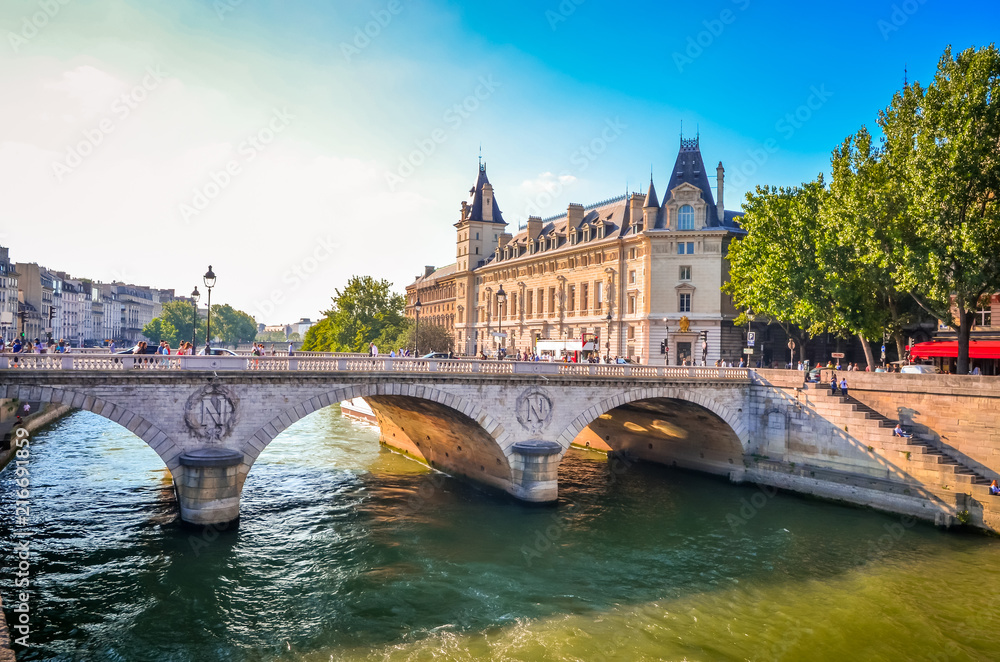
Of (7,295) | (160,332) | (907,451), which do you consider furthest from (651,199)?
(160,332)

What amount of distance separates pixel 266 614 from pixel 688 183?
4791 centimetres

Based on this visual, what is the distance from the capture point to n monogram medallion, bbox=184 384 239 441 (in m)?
23.6

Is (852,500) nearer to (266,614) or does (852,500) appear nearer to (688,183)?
(266,614)

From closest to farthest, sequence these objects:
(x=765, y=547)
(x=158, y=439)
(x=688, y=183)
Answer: (x=158, y=439)
(x=765, y=547)
(x=688, y=183)

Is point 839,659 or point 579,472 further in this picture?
point 579,472

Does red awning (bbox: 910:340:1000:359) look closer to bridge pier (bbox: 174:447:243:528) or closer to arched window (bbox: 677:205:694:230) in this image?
arched window (bbox: 677:205:694:230)

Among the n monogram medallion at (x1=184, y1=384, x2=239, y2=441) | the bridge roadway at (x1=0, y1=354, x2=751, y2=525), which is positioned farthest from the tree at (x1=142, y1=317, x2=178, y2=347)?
the n monogram medallion at (x1=184, y1=384, x2=239, y2=441)

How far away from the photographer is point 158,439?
22.9 meters

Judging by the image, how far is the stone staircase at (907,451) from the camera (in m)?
27.4

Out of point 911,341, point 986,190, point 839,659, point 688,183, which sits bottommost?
point 839,659

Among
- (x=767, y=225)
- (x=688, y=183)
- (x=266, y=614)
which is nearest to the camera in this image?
(x=266, y=614)

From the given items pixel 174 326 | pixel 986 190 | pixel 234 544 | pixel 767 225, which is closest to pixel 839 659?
pixel 234 544

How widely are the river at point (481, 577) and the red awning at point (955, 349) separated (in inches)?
641

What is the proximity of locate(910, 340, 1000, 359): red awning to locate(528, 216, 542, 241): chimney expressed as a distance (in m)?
42.1
